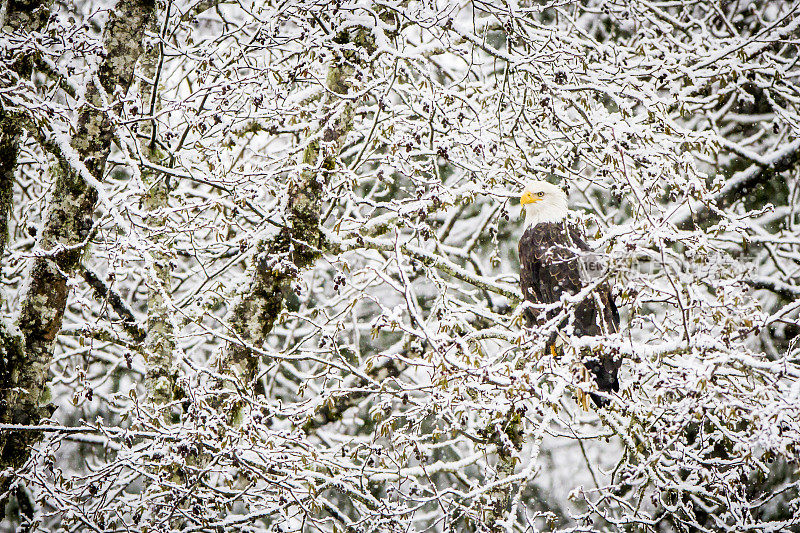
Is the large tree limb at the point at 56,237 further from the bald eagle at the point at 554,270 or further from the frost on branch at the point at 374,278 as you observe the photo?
the bald eagle at the point at 554,270

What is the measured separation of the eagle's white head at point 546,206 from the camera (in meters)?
4.30

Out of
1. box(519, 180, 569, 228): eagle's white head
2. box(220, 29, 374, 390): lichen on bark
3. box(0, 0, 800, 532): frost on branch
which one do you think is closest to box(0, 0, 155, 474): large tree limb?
box(0, 0, 800, 532): frost on branch

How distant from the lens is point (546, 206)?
4.40m

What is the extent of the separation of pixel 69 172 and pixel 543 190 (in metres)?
3.02

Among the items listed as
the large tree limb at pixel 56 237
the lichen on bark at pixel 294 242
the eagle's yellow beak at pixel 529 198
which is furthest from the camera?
the eagle's yellow beak at pixel 529 198

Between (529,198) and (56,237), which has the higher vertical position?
(56,237)

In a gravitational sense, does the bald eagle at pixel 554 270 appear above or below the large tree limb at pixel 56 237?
below

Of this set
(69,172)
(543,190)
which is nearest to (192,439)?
(69,172)

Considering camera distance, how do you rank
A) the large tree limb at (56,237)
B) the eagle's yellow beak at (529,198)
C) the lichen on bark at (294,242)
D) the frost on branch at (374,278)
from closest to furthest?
the frost on branch at (374,278)
the lichen on bark at (294,242)
the large tree limb at (56,237)
the eagle's yellow beak at (529,198)

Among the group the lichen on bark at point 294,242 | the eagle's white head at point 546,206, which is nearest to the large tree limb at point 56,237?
the lichen on bark at point 294,242

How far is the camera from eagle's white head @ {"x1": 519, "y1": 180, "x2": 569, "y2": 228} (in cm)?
430

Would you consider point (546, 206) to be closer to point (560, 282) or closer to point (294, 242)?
point (560, 282)

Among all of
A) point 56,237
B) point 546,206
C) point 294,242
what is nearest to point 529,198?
point 546,206

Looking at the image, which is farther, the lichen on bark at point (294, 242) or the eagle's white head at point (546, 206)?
the eagle's white head at point (546, 206)
